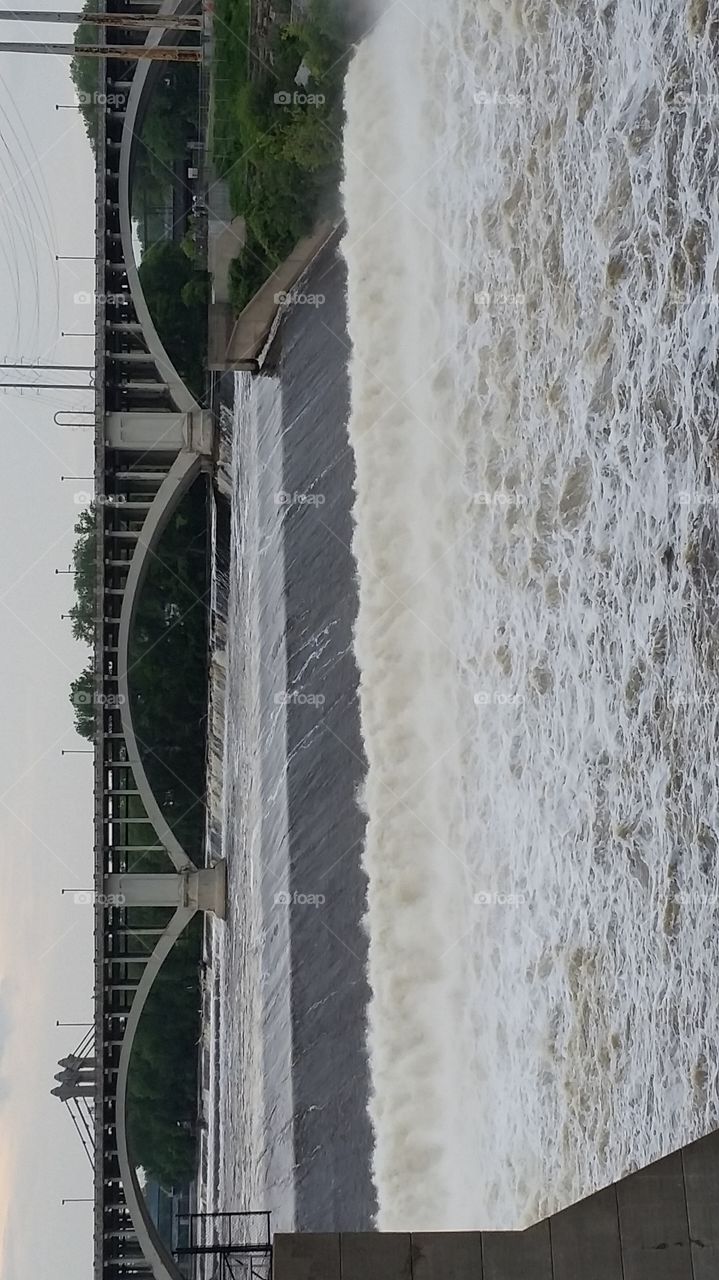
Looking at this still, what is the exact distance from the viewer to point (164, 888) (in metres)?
14.6

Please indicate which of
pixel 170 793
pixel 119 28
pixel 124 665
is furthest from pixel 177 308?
pixel 170 793

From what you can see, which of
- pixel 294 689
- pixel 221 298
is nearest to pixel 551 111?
pixel 294 689

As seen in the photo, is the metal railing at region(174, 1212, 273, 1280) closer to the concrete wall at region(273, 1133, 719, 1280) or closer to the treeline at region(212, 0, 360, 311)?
the concrete wall at region(273, 1133, 719, 1280)

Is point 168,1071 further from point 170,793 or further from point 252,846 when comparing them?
point 252,846

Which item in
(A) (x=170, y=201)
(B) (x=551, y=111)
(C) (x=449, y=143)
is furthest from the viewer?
(A) (x=170, y=201)

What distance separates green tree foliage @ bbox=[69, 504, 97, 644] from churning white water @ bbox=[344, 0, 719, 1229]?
7.88 m

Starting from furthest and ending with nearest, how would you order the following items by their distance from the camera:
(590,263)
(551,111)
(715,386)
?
(551,111)
(590,263)
(715,386)

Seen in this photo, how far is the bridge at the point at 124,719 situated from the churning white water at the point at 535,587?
629 centimetres

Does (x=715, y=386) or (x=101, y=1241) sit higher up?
(x=715, y=386)

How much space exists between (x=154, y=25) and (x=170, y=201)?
181 cm

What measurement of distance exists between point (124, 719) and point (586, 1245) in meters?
10.4

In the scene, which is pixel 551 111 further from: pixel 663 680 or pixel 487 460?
pixel 663 680

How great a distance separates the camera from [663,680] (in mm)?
4414

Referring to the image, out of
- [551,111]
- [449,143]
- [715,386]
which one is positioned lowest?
[715,386]
